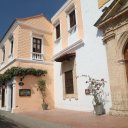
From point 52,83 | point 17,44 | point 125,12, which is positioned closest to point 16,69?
point 17,44

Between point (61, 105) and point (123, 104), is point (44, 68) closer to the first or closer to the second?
point (61, 105)

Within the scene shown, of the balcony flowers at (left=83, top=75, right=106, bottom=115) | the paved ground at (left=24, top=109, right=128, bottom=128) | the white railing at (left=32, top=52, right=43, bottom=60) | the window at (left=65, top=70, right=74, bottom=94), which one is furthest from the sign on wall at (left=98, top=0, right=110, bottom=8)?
the white railing at (left=32, top=52, right=43, bottom=60)

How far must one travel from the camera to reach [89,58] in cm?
1209

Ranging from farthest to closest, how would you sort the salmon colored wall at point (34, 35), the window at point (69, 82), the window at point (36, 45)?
the window at point (36, 45) < the salmon colored wall at point (34, 35) < the window at point (69, 82)

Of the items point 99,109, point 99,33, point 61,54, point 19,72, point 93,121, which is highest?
point 99,33

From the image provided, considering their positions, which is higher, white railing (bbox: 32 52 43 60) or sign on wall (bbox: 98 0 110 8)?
sign on wall (bbox: 98 0 110 8)

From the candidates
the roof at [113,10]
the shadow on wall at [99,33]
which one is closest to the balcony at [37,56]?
the shadow on wall at [99,33]

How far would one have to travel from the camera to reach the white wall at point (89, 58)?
36.0 feet

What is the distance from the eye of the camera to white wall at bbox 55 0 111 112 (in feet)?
36.0

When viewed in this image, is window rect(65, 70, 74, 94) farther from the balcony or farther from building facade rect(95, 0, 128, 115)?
building facade rect(95, 0, 128, 115)

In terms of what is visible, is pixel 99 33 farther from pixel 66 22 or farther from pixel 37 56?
pixel 37 56

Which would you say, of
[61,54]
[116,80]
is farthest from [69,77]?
[116,80]

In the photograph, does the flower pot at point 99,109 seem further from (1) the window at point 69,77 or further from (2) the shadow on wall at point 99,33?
(2) the shadow on wall at point 99,33

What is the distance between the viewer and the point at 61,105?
49.0ft
